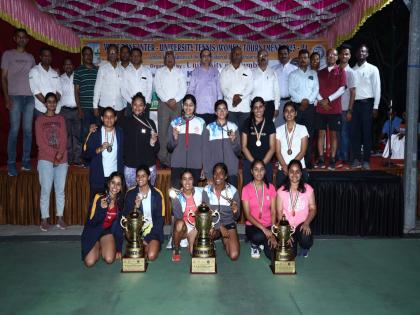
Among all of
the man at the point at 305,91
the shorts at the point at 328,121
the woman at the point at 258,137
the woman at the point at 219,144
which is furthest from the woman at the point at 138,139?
the shorts at the point at 328,121

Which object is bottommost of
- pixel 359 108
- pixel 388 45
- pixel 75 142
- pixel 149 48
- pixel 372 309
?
pixel 372 309

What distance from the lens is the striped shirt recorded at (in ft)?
20.2

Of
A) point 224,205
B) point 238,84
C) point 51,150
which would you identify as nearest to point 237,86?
point 238,84

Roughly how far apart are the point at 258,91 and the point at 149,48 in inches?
138

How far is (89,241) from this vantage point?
14.2ft

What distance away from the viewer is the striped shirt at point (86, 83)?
20.2 feet

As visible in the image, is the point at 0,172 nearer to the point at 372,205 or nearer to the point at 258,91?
the point at 258,91

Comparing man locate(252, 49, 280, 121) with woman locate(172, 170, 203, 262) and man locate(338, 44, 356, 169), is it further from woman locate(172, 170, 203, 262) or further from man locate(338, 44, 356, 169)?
woman locate(172, 170, 203, 262)

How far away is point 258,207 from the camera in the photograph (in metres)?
4.57

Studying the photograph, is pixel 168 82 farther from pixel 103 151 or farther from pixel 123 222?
pixel 123 222

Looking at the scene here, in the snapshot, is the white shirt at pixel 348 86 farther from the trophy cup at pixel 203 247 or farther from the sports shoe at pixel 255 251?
the trophy cup at pixel 203 247

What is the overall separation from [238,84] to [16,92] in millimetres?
2957

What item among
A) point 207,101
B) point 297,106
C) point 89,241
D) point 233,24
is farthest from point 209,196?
point 233,24

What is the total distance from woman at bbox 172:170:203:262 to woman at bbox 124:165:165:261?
6.1 inches
